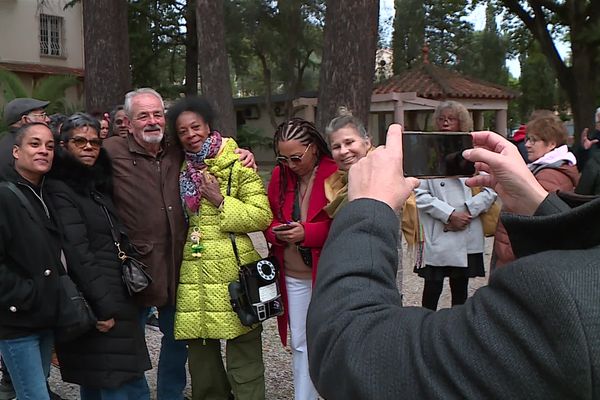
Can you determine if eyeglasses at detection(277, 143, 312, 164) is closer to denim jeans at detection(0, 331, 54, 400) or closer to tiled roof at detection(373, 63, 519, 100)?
denim jeans at detection(0, 331, 54, 400)

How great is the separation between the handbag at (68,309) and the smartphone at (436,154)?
6.87 ft

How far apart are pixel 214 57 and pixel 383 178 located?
803 cm

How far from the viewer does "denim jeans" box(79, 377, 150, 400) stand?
315 cm

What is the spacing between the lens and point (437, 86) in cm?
1755

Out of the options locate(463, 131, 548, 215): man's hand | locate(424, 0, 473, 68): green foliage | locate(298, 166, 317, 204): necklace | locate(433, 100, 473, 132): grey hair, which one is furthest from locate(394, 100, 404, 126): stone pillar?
locate(424, 0, 473, 68): green foliage

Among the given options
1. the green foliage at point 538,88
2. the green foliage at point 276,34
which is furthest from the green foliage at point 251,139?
the green foliage at point 538,88

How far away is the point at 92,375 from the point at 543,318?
274cm

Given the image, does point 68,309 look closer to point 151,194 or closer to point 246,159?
point 151,194

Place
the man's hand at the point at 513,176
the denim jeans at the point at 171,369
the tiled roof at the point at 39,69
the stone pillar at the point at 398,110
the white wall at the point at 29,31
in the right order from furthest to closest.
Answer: the white wall at the point at 29,31 → the tiled roof at the point at 39,69 → the stone pillar at the point at 398,110 → the denim jeans at the point at 171,369 → the man's hand at the point at 513,176

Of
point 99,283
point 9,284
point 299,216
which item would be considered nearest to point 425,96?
point 299,216

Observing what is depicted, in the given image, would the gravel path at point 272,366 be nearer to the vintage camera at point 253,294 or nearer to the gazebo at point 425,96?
the vintage camera at point 253,294

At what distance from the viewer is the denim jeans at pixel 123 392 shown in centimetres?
315

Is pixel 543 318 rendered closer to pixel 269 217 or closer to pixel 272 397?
pixel 269 217

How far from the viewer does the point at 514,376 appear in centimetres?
86
